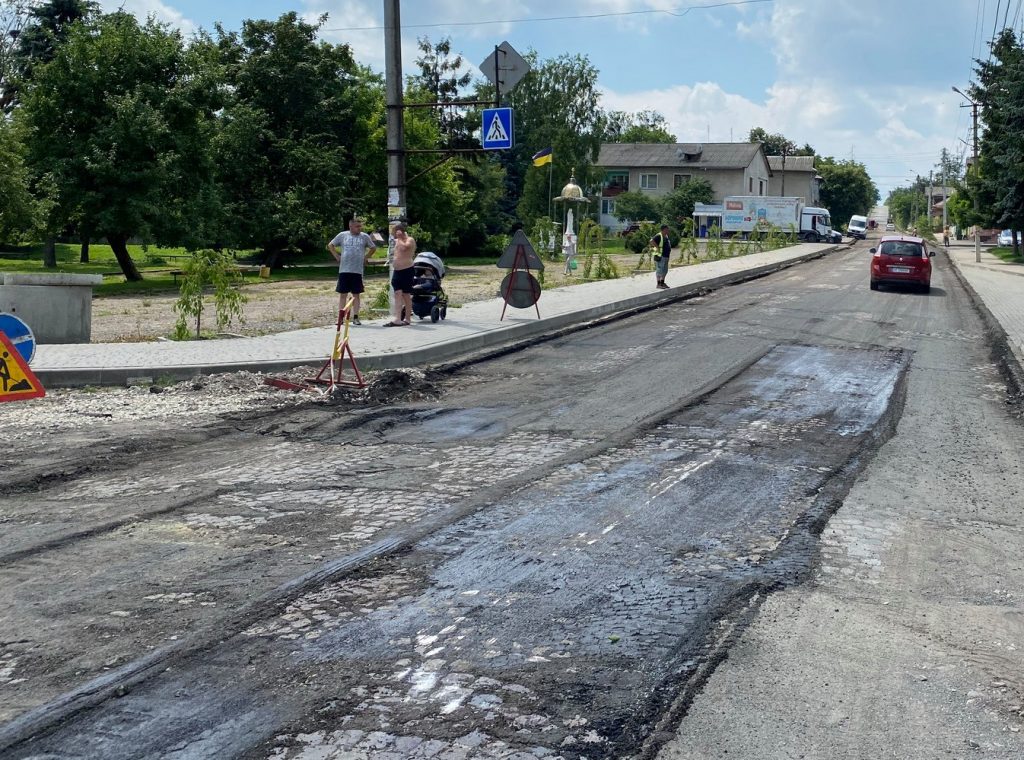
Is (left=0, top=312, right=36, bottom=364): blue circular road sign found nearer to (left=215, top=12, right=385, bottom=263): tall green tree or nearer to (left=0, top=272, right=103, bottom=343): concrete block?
(left=0, top=272, right=103, bottom=343): concrete block

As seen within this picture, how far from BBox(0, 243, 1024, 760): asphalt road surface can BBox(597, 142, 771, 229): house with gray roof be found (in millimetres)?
90257

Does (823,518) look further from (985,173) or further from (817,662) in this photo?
(985,173)

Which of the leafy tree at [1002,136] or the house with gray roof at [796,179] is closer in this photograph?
the leafy tree at [1002,136]

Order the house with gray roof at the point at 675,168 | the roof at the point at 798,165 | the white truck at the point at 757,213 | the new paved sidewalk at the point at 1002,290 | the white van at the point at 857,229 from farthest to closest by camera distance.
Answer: the roof at the point at 798,165, the white van at the point at 857,229, the house with gray roof at the point at 675,168, the white truck at the point at 757,213, the new paved sidewalk at the point at 1002,290

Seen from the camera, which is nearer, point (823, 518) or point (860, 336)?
point (823, 518)

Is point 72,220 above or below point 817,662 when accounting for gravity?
above

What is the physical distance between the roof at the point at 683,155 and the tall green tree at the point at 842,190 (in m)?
38.7

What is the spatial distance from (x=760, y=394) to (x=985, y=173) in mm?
47933

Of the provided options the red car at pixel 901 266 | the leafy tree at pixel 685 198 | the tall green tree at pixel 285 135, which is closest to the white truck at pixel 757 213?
the leafy tree at pixel 685 198

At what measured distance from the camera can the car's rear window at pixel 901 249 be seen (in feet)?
95.7

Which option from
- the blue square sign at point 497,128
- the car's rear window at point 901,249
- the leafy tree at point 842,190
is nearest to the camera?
the blue square sign at point 497,128

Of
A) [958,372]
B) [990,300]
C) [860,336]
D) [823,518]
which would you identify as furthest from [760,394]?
[990,300]

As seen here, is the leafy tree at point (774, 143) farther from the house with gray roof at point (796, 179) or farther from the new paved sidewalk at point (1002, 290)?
the new paved sidewalk at point (1002, 290)

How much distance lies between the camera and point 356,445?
867cm
